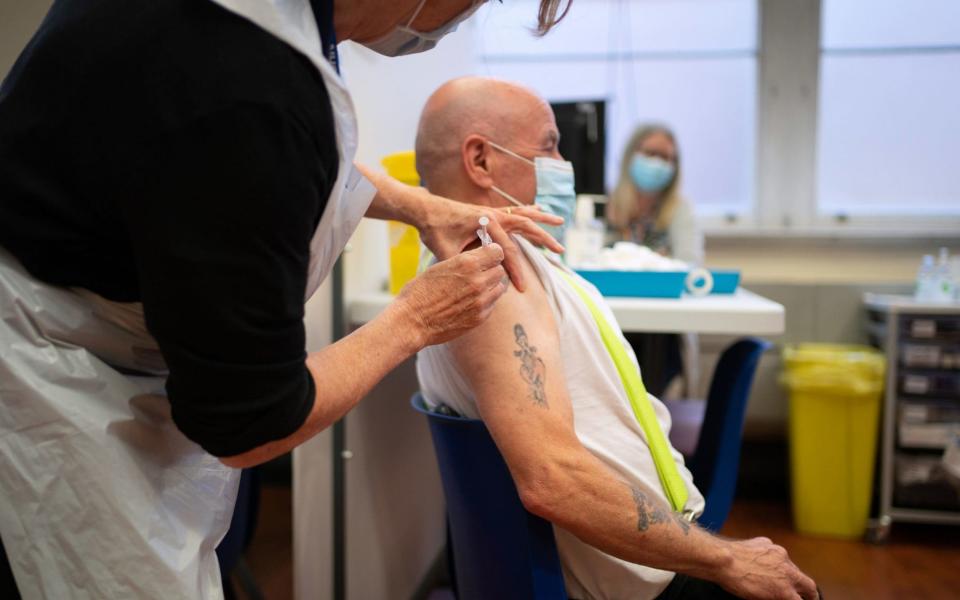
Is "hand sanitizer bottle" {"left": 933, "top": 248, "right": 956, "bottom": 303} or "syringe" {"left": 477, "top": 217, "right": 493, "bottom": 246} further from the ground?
"syringe" {"left": 477, "top": 217, "right": 493, "bottom": 246}

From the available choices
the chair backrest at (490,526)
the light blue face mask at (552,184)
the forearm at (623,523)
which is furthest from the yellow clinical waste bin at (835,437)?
the chair backrest at (490,526)

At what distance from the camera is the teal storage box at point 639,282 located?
5.97 ft

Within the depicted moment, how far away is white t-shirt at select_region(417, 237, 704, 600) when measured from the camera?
1.14 m

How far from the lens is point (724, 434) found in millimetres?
1635

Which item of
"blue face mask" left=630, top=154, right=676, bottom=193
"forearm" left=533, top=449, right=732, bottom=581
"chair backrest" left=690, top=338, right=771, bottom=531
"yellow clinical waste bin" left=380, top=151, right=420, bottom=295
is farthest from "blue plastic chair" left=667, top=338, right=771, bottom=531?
"blue face mask" left=630, top=154, right=676, bottom=193

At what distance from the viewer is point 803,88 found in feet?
12.6

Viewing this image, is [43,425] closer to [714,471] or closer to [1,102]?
[1,102]

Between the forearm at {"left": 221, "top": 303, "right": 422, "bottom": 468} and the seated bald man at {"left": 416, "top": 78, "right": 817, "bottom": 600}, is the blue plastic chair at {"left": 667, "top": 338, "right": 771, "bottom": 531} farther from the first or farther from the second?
the forearm at {"left": 221, "top": 303, "right": 422, "bottom": 468}

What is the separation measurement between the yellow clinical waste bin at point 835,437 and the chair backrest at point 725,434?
1.52m

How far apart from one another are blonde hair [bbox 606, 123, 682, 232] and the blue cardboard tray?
1.58m

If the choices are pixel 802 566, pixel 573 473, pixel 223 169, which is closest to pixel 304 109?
pixel 223 169

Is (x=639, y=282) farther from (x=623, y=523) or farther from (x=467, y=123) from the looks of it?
(x=623, y=523)

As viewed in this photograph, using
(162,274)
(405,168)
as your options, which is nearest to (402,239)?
(405,168)

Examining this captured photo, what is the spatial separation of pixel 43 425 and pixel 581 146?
2.05 meters
